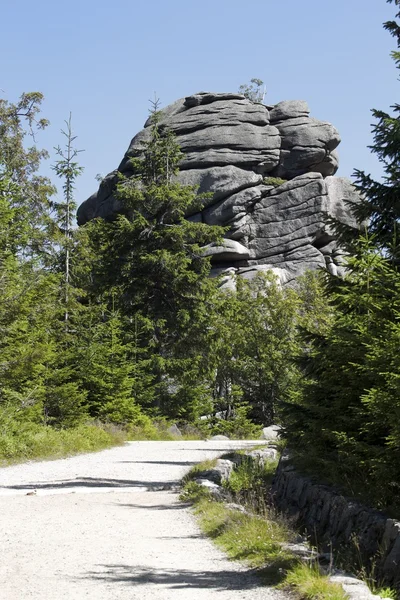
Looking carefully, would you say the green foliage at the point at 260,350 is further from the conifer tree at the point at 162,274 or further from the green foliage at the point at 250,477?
the green foliage at the point at 250,477

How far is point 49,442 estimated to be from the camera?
1922 cm

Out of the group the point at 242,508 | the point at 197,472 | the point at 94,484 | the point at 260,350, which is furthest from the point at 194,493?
the point at 260,350

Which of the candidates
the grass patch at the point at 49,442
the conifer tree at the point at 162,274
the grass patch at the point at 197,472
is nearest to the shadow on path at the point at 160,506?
the grass patch at the point at 197,472

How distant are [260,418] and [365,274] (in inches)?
1434

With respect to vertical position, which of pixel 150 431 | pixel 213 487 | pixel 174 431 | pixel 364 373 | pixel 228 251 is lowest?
pixel 174 431

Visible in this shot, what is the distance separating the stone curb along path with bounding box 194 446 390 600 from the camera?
5.57m

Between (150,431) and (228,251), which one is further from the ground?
(228,251)

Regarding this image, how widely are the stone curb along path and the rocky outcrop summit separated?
36.8 m

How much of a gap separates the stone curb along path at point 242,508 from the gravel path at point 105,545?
0.63m

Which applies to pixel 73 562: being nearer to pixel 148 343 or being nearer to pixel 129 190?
pixel 148 343

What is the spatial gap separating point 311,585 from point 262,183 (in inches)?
2129

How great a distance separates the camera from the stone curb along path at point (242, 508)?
219 inches

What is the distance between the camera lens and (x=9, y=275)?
65.7ft

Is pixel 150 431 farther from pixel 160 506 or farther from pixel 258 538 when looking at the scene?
pixel 258 538
